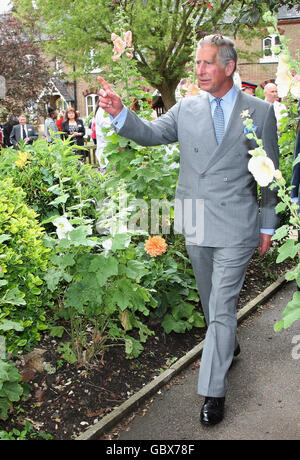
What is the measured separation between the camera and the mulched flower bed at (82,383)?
364cm

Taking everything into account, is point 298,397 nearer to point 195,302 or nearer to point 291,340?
point 291,340

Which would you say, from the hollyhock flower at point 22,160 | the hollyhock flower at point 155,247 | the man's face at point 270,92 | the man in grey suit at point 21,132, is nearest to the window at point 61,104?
the man in grey suit at point 21,132

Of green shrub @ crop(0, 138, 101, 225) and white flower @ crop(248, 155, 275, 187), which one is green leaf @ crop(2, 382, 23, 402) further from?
green shrub @ crop(0, 138, 101, 225)

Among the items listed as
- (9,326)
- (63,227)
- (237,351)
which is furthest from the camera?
(237,351)

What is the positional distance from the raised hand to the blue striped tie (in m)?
0.66

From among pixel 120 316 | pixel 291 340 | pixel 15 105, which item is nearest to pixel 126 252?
pixel 120 316

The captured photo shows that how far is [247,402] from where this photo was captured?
401cm

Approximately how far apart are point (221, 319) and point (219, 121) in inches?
51.9

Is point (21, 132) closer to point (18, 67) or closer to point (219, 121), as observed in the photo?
point (18, 67)

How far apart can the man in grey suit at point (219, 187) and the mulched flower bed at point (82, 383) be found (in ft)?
2.34

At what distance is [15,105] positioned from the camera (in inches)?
1107

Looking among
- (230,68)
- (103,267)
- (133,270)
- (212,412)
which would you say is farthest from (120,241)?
(230,68)
